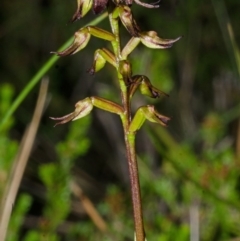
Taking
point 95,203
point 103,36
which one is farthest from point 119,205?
point 103,36

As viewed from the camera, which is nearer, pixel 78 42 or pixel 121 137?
pixel 78 42

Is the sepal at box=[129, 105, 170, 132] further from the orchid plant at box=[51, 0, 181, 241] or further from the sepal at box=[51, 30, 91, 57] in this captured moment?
the sepal at box=[51, 30, 91, 57]

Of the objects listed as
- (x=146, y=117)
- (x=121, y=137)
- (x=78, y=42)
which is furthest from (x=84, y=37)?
(x=121, y=137)

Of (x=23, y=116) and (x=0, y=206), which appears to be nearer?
(x=0, y=206)

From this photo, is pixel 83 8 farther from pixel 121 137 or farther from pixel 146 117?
pixel 121 137

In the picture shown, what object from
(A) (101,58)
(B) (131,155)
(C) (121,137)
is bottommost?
(B) (131,155)

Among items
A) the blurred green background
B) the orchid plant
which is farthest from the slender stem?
the blurred green background

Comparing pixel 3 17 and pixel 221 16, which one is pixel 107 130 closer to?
pixel 3 17
